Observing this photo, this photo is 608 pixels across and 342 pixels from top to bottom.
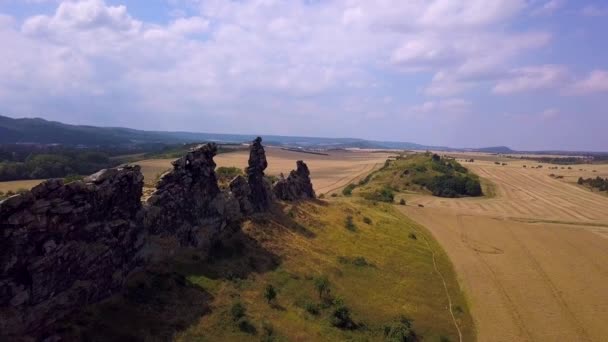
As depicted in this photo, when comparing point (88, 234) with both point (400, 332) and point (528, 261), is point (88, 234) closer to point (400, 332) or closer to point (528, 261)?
point (400, 332)

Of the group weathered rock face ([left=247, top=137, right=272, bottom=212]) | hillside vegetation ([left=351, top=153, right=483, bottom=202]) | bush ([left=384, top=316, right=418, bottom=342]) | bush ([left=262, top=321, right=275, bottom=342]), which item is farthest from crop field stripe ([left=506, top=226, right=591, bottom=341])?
hillside vegetation ([left=351, top=153, right=483, bottom=202])

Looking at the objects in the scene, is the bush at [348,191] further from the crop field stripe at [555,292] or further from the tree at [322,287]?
the tree at [322,287]

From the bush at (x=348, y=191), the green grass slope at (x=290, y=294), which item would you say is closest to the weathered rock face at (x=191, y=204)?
the green grass slope at (x=290, y=294)

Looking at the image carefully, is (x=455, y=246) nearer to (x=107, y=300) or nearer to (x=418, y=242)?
(x=418, y=242)

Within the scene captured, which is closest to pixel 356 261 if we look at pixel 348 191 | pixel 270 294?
pixel 270 294

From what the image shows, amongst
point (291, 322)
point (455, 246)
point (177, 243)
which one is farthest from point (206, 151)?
point (455, 246)

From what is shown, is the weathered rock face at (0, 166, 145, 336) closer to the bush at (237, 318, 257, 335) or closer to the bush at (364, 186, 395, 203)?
the bush at (237, 318, 257, 335)

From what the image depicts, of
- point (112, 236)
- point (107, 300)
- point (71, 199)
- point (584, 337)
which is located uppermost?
point (71, 199)
